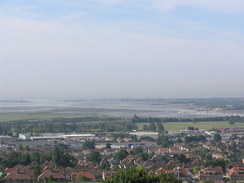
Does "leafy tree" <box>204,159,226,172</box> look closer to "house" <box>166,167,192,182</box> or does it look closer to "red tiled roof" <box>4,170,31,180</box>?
"house" <box>166,167,192,182</box>

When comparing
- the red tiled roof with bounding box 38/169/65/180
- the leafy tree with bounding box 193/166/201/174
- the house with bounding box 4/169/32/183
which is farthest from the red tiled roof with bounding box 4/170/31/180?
the leafy tree with bounding box 193/166/201/174

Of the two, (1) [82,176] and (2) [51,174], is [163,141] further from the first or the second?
(2) [51,174]

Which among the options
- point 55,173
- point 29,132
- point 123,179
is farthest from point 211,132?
point 123,179

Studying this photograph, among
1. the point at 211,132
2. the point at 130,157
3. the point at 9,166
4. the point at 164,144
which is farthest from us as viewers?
the point at 211,132

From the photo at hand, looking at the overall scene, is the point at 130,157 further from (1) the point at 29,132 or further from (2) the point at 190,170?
(1) the point at 29,132

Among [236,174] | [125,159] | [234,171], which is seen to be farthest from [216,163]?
[125,159]
